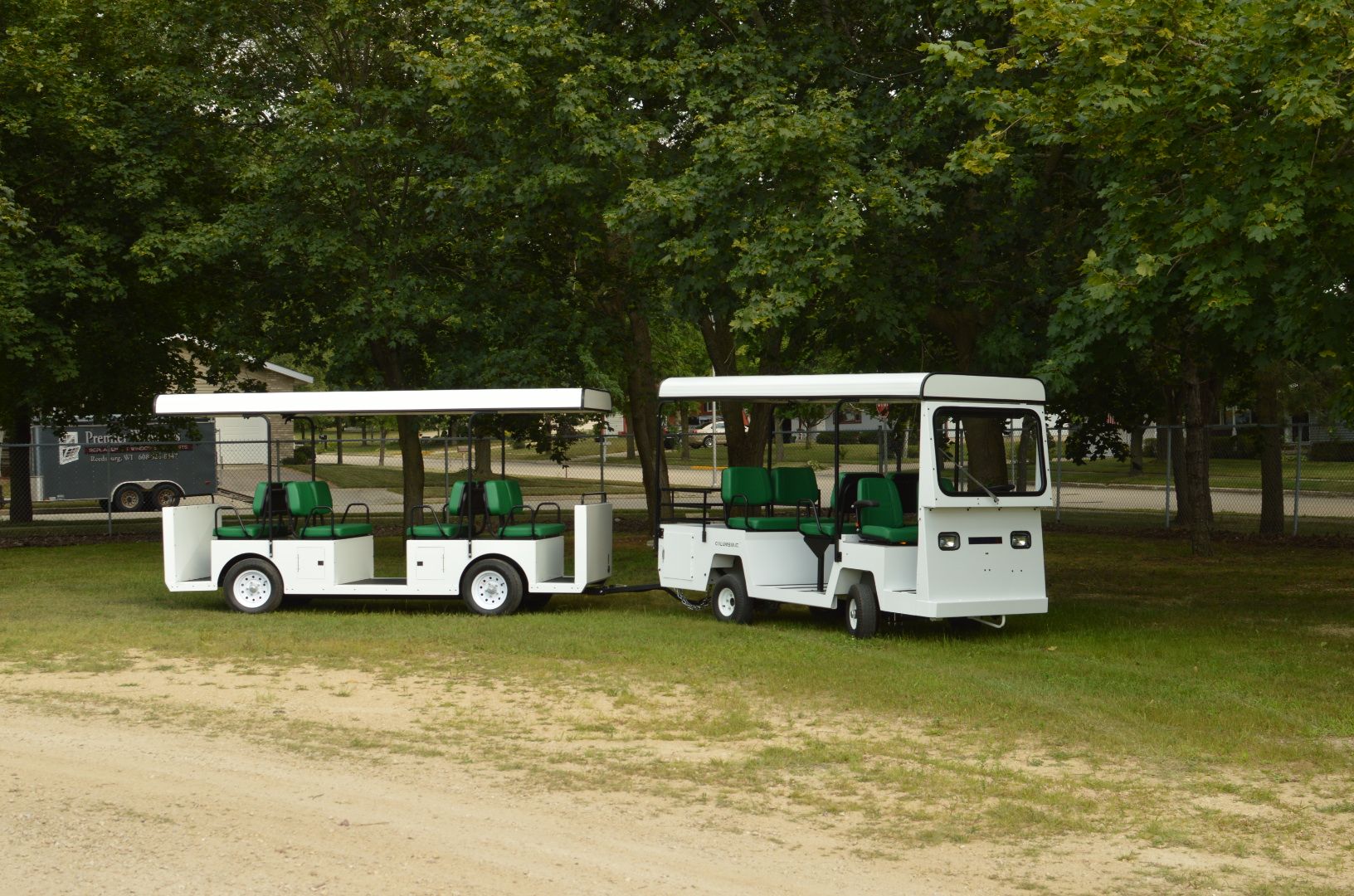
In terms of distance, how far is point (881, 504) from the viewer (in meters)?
13.5

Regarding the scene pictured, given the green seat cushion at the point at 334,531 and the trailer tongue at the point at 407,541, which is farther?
the green seat cushion at the point at 334,531

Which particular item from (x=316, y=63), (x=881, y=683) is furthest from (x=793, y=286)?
(x=316, y=63)

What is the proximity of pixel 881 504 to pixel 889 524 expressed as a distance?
214 mm

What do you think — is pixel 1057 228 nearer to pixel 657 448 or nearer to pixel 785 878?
pixel 657 448

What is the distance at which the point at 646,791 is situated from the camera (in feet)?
25.1

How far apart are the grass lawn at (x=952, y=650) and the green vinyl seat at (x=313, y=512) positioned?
925 millimetres

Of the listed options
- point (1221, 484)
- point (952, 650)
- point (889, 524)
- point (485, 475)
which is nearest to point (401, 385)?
point (485, 475)

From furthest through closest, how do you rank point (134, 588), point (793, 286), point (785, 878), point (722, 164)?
point (134, 588) < point (722, 164) < point (793, 286) < point (785, 878)

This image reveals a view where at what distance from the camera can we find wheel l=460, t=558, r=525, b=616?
49.2ft

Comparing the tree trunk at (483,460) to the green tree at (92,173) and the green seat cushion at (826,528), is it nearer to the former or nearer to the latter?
the green tree at (92,173)

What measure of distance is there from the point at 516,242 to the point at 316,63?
452cm

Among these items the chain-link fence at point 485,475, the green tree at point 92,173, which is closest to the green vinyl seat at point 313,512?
the chain-link fence at point 485,475

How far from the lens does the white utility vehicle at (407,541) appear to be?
49.3ft

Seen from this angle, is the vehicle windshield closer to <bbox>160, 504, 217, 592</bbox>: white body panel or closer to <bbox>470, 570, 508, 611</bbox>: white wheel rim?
<bbox>470, 570, 508, 611</bbox>: white wheel rim
